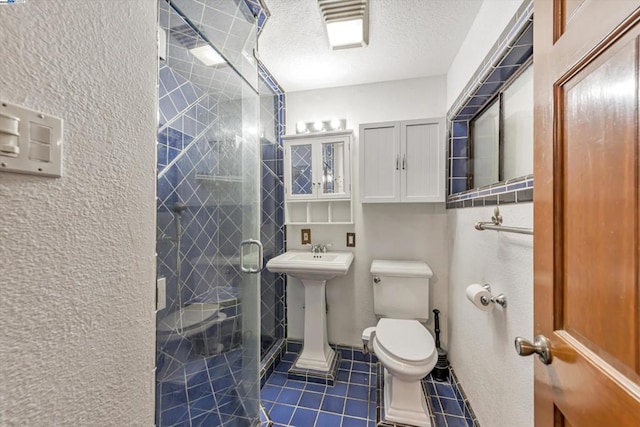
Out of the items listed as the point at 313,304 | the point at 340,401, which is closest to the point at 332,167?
the point at 313,304

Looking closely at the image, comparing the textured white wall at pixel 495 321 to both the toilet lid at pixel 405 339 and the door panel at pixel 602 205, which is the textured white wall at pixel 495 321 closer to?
the toilet lid at pixel 405 339

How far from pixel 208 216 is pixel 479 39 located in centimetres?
173

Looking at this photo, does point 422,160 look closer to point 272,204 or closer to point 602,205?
point 272,204

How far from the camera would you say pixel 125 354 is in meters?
0.58

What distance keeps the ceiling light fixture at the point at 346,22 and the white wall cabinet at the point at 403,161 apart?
575mm

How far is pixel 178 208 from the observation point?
100 centimetres

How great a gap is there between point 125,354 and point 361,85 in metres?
2.30

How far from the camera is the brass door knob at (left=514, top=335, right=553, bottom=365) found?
0.58m

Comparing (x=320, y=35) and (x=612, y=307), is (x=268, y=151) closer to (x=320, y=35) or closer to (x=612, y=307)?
(x=320, y=35)

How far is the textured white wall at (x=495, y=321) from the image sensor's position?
3.06ft

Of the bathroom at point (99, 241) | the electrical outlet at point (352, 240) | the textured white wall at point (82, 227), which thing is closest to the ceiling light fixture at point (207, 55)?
the bathroom at point (99, 241)

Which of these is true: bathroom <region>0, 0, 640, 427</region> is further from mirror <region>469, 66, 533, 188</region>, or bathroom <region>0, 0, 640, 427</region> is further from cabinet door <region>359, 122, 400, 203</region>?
cabinet door <region>359, 122, 400, 203</region>

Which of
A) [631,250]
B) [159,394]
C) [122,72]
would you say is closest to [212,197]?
[122,72]

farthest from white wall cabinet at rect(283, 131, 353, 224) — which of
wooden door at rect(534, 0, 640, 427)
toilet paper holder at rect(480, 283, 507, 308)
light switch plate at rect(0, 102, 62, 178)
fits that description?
light switch plate at rect(0, 102, 62, 178)
